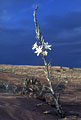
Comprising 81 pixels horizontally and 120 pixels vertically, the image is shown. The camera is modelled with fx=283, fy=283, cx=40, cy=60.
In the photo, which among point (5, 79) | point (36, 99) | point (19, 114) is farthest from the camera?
point (5, 79)

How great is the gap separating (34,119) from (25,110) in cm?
35

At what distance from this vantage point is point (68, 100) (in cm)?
986

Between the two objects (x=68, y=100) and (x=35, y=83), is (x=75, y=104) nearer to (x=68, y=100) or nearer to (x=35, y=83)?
(x=68, y=100)

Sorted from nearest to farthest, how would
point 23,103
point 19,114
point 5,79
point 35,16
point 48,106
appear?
point 19,114
point 35,16
point 23,103
point 48,106
point 5,79

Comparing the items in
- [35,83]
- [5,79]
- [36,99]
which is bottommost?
[36,99]

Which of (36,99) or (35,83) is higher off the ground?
(35,83)

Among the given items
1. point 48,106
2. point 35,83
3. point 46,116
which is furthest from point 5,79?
point 46,116

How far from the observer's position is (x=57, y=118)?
672 centimetres

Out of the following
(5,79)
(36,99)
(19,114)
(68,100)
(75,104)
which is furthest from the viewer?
(5,79)

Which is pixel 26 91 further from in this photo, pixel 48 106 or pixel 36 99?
pixel 48 106

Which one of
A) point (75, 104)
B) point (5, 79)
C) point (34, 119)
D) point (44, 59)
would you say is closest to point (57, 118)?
point (34, 119)

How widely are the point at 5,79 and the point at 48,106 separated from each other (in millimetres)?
7922

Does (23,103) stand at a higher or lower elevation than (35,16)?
lower

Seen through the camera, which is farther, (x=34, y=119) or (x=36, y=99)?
(x=36, y=99)
